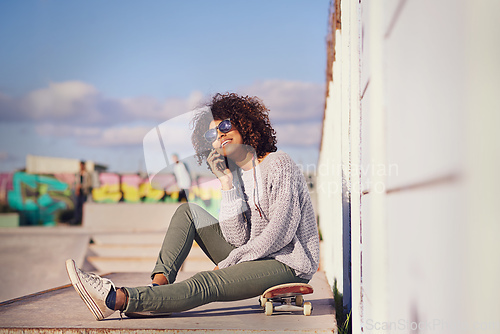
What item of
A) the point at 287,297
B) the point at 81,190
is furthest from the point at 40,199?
the point at 287,297

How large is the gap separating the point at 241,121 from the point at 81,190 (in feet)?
52.4

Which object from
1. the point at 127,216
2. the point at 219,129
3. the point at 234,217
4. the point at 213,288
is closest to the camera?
the point at 213,288

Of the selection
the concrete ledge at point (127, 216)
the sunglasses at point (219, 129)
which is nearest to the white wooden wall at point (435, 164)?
the sunglasses at point (219, 129)

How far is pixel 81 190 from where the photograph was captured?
17.2 m

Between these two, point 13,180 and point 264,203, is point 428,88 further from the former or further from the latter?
point 13,180

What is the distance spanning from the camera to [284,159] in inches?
90.8

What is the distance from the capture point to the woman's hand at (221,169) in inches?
96.2

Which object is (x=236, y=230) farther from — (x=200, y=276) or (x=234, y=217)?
(x=200, y=276)

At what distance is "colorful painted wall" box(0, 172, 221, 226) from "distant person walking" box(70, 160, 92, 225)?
257 mm

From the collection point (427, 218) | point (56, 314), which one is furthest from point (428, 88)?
point (56, 314)

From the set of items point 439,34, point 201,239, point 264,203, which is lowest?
point 201,239

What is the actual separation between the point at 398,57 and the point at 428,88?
1.03 feet

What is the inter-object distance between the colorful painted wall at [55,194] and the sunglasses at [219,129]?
48.8ft

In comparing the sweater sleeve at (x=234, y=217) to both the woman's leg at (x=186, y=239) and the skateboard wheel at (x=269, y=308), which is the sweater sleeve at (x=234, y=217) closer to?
the woman's leg at (x=186, y=239)
